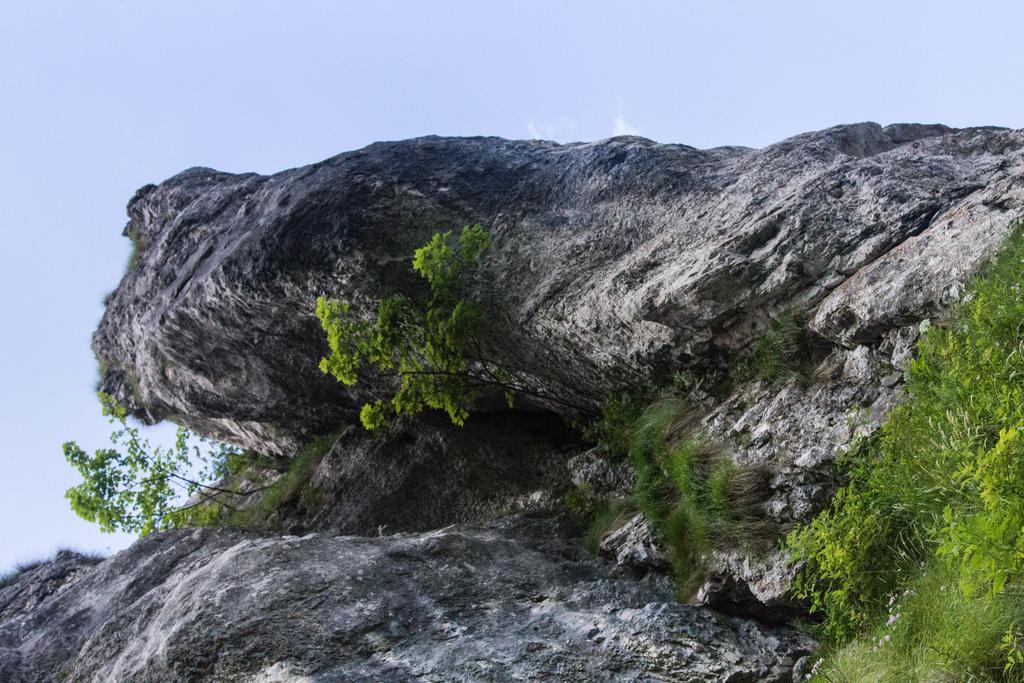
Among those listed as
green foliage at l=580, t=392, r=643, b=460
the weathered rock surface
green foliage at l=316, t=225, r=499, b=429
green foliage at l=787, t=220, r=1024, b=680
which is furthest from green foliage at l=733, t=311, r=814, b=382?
green foliage at l=316, t=225, r=499, b=429

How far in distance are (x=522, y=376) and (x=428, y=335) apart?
149cm

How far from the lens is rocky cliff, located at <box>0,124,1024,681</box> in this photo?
743 cm

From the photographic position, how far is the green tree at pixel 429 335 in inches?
435

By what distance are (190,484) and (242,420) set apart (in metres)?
1.85

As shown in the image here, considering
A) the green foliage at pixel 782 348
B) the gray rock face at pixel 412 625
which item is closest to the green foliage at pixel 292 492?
the gray rock face at pixel 412 625

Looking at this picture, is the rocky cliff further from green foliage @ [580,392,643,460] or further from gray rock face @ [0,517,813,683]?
green foliage @ [580,392,643,460]

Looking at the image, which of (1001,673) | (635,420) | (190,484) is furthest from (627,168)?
(190,484)

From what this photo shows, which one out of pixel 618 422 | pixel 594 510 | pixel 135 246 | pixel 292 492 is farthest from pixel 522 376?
pixel 135 246

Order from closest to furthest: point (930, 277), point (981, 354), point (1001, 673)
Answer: point (1001, 673) < point (981, 354) < point (930, 277)

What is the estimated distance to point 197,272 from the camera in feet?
43.8

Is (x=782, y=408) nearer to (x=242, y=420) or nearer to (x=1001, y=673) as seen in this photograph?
(x=1001, y=673)

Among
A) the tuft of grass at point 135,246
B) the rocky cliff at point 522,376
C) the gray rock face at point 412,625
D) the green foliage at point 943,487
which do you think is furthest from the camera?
the tuft of grass at point 135,246

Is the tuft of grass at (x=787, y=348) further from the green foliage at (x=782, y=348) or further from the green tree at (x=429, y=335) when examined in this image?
the green tree at (x=429, y=335)

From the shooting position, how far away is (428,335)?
37.0 feet
